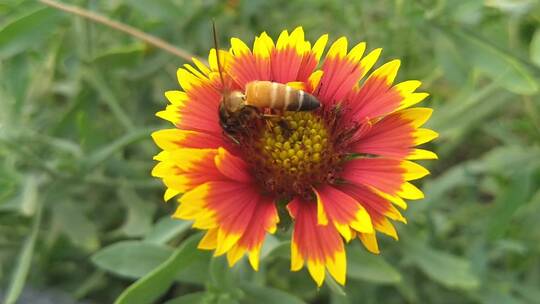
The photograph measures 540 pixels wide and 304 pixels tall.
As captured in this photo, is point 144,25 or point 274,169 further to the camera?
point 144,25

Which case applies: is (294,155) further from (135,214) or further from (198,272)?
(135,214)

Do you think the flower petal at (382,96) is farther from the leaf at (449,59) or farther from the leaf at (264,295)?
the leaf at (449,59)

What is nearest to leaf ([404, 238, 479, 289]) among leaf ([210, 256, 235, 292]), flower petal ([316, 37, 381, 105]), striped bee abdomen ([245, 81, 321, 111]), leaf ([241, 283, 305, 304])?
leaf ([241, 283, 305, 304])

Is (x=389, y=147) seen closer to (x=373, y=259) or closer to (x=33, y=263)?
(x=373, y=259)

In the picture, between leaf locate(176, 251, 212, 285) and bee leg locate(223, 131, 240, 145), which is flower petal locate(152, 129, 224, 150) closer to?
bee leg locate(223, 131, 240, 145)

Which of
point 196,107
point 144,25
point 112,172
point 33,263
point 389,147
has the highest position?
point 144,25

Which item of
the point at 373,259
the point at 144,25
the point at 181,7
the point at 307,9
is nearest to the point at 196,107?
the point at 373,259

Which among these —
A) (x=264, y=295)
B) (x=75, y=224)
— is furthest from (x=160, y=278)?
(x=75, y=224)
